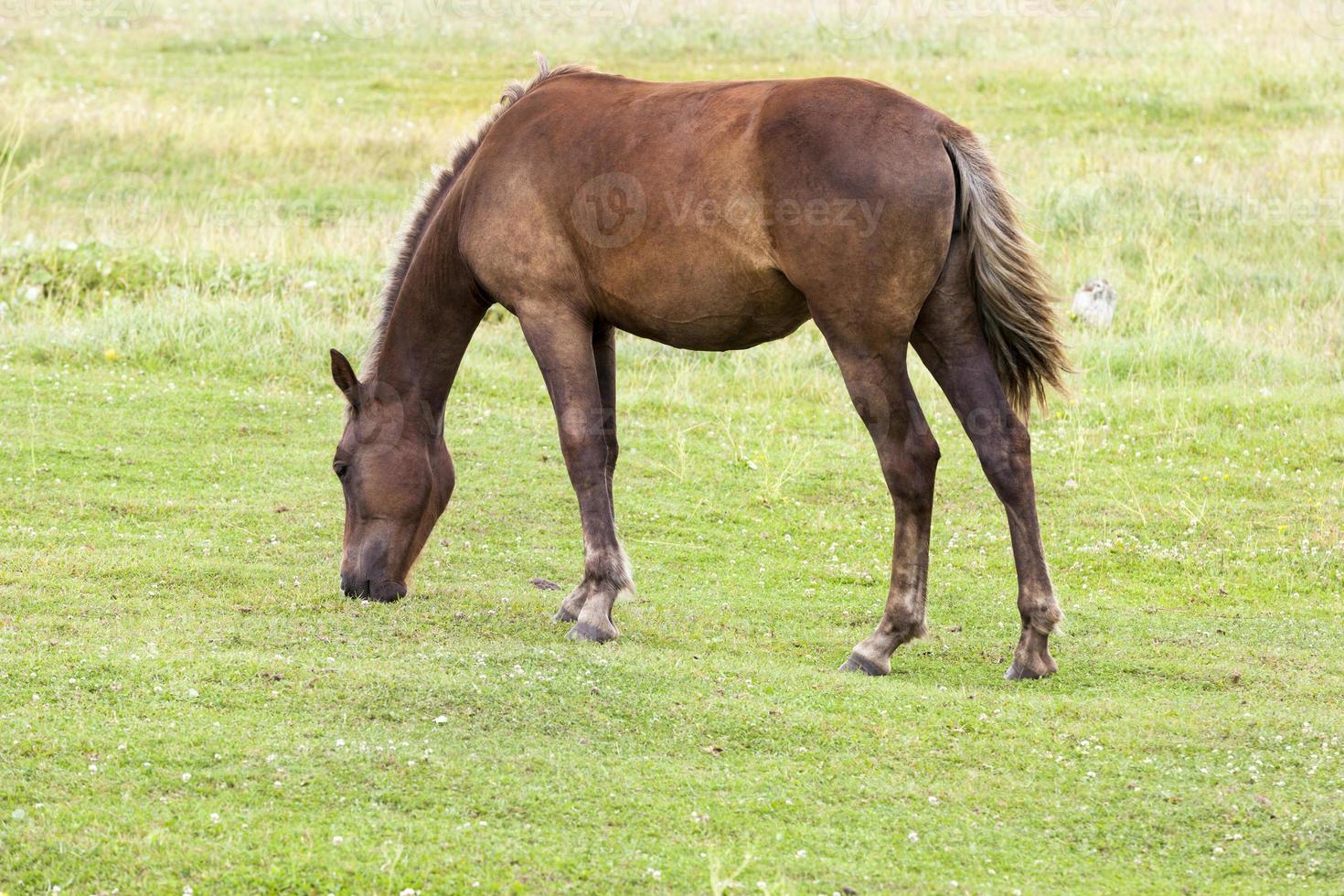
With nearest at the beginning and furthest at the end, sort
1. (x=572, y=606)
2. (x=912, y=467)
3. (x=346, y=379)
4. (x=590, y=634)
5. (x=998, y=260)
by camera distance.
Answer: (x=998, y=260) < (x=912, y=467) < (x=590, y=634) < (x=572, y=606) < (x=346, y=379)

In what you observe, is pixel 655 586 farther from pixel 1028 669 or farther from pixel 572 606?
pixel 1028 669

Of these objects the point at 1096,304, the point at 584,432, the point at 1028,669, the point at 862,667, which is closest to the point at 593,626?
the point at 584,432

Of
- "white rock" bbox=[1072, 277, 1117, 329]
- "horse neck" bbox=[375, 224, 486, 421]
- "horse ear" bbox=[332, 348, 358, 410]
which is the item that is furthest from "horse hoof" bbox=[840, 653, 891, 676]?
"white rock" bbox=[1072, 277, 1117, 329]

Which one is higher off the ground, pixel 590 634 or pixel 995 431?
pixel 995 431

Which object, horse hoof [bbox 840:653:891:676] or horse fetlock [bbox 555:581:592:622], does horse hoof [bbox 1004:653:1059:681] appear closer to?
horse hoof [bbox 840:653:891:676]

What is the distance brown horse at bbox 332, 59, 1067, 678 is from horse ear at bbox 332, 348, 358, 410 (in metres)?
0.02

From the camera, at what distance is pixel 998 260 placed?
6.36m

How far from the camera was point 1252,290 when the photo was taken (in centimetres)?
1455

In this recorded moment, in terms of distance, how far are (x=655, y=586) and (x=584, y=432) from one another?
157 centimetres

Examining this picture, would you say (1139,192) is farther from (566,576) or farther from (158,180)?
(158,180)

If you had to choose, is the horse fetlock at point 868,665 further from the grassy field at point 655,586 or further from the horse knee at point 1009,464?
the horse knee at point 1009,464

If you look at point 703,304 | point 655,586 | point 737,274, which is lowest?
point 655,586

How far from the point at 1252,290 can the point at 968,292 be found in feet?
30.6

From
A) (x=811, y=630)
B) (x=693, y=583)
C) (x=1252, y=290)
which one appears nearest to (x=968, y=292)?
(x=811, y=630)
